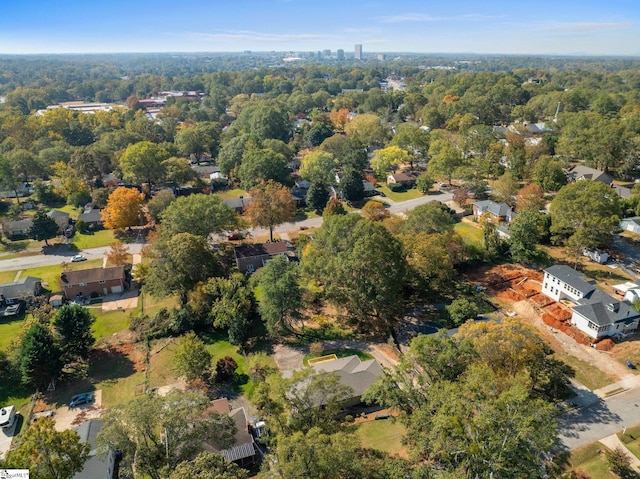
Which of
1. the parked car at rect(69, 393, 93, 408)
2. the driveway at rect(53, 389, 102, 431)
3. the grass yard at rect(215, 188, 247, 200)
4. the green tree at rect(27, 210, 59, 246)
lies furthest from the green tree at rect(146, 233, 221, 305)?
the grass yard at rect(215, 188, 247, 200)

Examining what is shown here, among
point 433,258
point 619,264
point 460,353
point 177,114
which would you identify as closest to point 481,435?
point 460,353

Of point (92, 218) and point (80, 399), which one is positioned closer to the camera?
point (80, 399)

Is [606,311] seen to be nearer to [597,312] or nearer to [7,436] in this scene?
[597,312]

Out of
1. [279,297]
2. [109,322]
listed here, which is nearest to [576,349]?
[279,297]

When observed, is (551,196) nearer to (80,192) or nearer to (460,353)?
(460,353)

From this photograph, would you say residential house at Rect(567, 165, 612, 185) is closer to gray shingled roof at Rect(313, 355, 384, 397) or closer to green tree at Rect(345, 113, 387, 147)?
green tree at Rect(345, 113, 387, 147)

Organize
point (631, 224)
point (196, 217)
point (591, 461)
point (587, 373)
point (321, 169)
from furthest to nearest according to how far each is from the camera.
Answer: point (321, 169), point (631, 224), point (196, 217), point (587, 373), point (591, 461)

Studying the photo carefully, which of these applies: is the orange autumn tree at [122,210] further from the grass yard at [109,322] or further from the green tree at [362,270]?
the green tree at [362,270]
